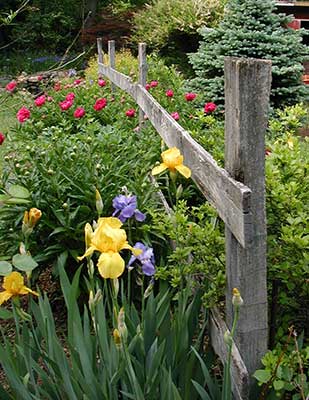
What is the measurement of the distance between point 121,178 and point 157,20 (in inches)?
396

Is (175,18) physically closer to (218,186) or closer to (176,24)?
(176,24)

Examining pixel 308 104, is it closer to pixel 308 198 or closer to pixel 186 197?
pixel 186 197

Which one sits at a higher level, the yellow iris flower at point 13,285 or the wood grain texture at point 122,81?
the yellow iris flower at point 13,285

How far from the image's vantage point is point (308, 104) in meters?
10.1

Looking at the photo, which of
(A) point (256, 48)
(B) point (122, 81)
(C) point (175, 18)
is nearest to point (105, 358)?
(B) point (122, 81)

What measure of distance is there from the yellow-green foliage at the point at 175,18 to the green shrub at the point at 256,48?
3802 mm

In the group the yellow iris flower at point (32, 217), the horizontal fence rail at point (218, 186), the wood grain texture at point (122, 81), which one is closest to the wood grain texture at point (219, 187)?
the horizontal fence rail at point (218, 186)

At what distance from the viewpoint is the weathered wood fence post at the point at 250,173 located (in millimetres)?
1795

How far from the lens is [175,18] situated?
12484 millimetres

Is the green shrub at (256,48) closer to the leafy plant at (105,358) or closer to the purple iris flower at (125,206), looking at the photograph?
the purple iris flower at (125,206)

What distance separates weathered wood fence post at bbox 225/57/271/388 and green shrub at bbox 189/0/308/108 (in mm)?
6253

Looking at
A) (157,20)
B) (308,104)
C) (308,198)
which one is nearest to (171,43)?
(157,20)

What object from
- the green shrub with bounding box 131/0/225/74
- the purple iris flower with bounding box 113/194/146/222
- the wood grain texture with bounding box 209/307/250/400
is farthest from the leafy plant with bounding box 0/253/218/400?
the green shrub with bounding box 131/0/225/74

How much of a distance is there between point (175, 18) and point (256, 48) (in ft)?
15.2
